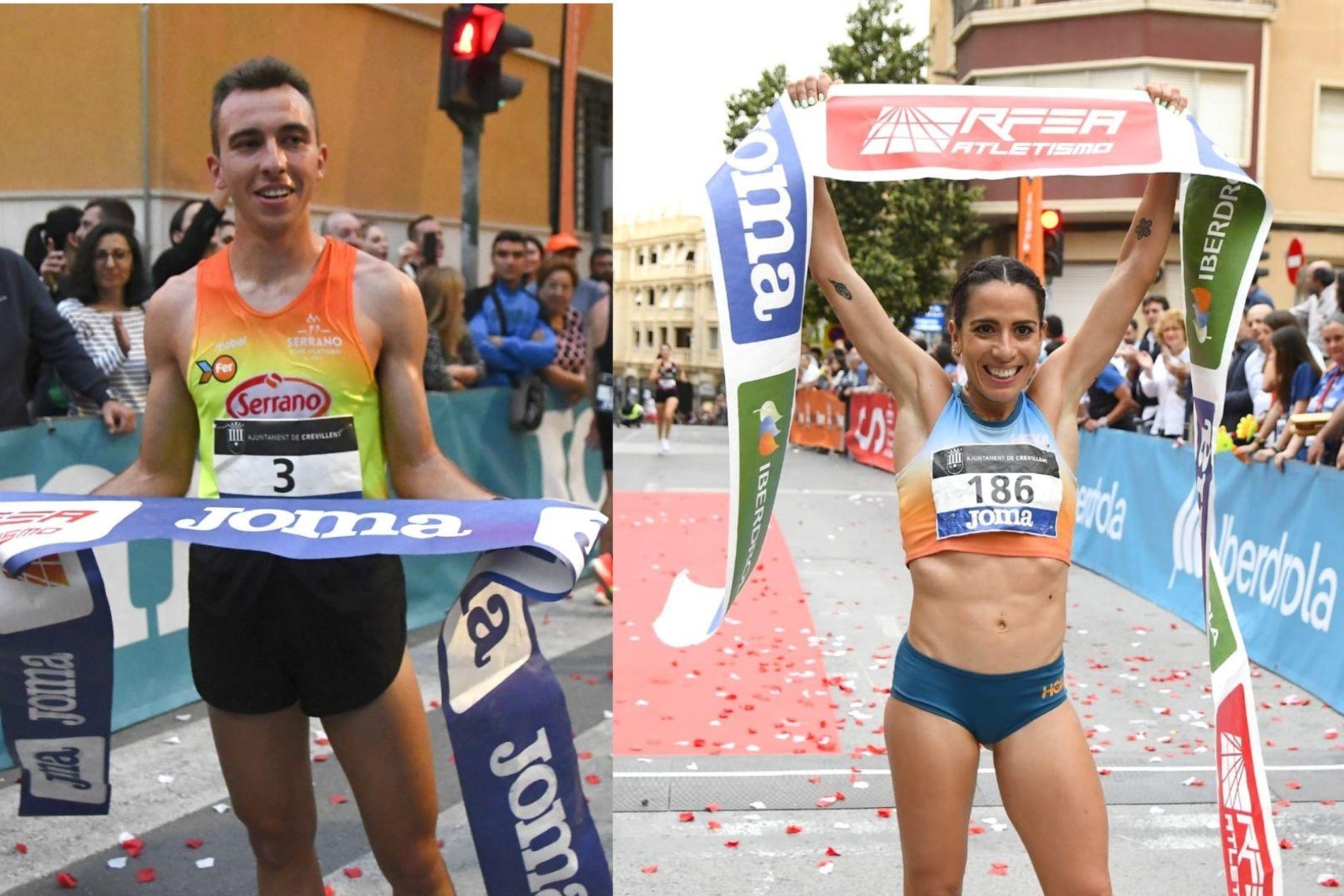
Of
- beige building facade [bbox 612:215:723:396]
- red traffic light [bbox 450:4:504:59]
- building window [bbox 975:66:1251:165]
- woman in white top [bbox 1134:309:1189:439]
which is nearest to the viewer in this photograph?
red traffic light [bbox 450:4:504:59]

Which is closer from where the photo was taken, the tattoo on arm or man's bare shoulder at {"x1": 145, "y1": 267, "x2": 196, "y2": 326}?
man's bare shoulder at {"x1": 145, "y1": 267, "x2": 196, "y2": 326}

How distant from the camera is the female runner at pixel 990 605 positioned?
3.27 m

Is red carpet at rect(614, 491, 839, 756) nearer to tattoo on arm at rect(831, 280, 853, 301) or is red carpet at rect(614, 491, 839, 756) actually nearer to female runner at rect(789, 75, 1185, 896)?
female runner at rect(789, 75, 1185, 896)

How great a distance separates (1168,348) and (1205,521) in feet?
23.7

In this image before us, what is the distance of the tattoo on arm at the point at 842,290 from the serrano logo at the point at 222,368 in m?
1.46

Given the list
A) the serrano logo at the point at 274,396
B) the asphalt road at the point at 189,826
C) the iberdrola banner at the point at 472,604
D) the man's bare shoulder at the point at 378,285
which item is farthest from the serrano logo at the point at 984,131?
the asphalt road at the point at 189,826

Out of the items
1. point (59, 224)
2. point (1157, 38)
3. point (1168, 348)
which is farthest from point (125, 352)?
point (1157, 38)

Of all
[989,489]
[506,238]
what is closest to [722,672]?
[506,238]

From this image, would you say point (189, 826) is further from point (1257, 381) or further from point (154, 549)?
point (1257, 381)

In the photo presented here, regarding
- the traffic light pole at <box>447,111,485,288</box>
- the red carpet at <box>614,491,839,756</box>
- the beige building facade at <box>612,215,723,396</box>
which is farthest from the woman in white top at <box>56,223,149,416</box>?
the beige building facade at <box>612,215,723,396</box>

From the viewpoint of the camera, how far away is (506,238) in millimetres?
8188

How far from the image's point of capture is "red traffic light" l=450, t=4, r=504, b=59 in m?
7.47

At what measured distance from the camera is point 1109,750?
6406 mm

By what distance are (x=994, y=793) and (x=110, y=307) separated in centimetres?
450
